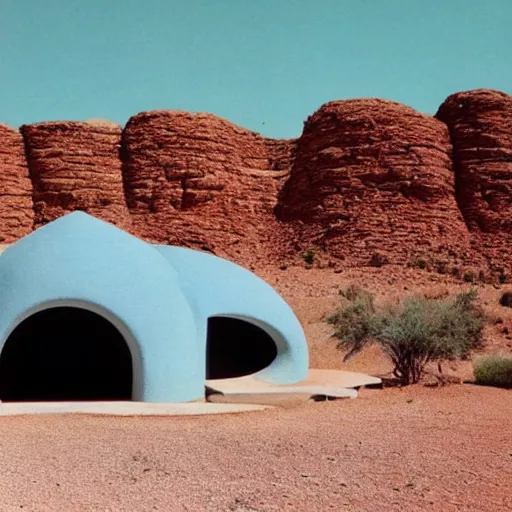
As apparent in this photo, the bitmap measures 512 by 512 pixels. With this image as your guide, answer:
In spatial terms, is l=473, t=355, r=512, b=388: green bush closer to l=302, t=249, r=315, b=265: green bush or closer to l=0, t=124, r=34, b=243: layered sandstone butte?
l=302, t=249, r=315, b=265: green bush

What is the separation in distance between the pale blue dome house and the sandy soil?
1.45 m

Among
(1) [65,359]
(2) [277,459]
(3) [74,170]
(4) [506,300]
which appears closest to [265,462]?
(2) [277,459]

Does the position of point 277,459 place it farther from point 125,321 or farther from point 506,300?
point 506,300

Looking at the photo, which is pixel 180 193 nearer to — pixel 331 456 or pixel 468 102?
pixel 468 102

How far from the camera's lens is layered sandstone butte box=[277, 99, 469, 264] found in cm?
4341

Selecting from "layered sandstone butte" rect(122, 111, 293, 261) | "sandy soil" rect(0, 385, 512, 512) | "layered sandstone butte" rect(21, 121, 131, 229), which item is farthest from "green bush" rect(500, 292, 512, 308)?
"layered sandstone butte" rect(21, 121, 131, 229)

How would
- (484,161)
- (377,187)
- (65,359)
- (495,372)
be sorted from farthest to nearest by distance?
(484,161)
(377,187)
(495,372)
(65,359)

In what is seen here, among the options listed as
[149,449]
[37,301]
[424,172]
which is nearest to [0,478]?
[149,449]

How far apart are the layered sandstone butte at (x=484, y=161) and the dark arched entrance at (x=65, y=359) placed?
113 ft

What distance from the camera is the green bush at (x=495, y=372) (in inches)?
573

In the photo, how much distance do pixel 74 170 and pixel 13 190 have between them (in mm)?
3981

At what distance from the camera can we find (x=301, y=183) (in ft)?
158

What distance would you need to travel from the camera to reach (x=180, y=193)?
156 ft

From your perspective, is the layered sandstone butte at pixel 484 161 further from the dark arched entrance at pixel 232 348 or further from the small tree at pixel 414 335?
the dark arched entrance at pixel 232 348
